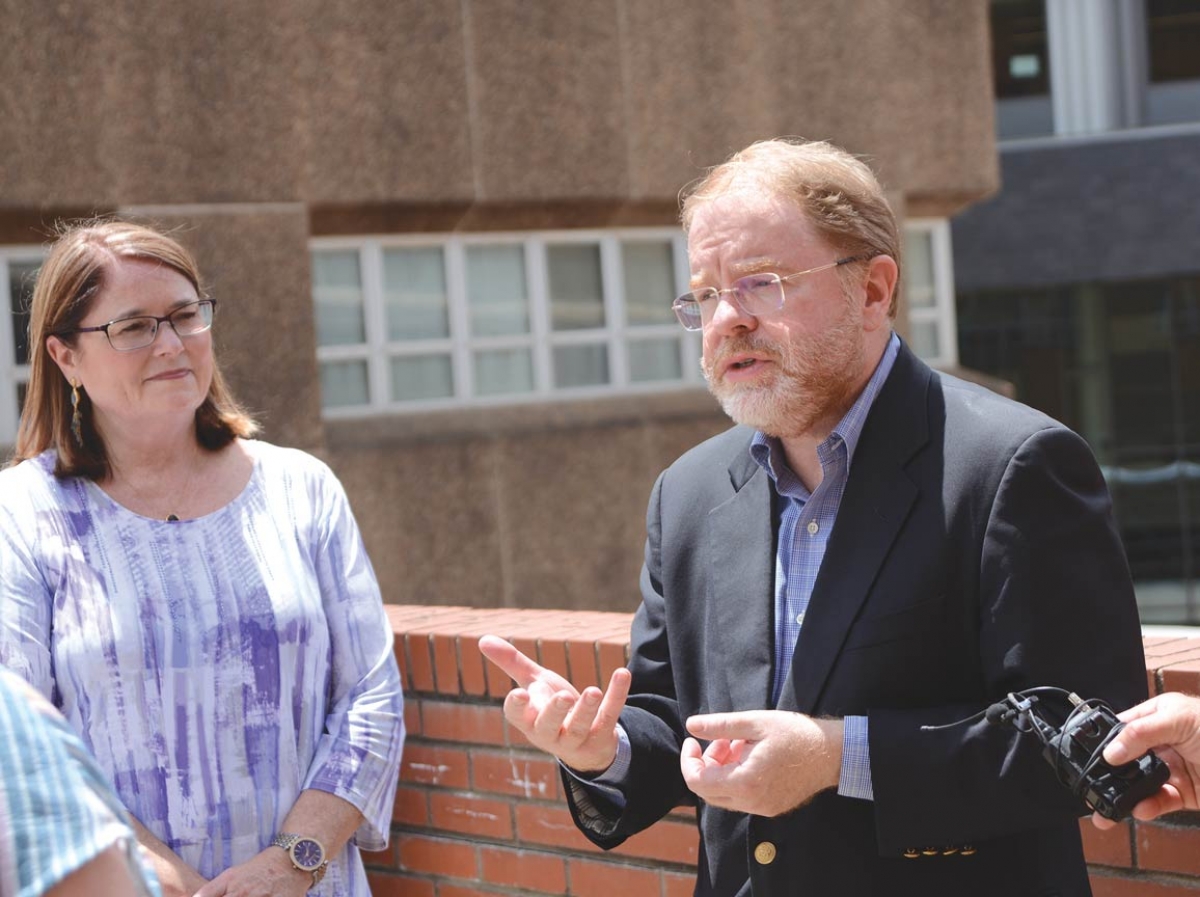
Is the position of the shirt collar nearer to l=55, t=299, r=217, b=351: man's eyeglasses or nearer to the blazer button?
the blazer button

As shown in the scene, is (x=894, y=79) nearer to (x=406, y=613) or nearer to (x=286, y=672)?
(x=406, y=613)

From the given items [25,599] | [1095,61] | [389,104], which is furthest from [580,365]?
[1095,61]

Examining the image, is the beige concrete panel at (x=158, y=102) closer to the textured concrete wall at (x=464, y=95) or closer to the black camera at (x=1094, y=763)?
the textured concrete wall at (x=464, y=95)

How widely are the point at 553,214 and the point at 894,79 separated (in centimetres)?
334

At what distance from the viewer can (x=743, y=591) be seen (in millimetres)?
2412

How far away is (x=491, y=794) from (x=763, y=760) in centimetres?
159

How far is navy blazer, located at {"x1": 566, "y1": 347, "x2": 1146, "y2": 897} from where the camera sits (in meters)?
2.10

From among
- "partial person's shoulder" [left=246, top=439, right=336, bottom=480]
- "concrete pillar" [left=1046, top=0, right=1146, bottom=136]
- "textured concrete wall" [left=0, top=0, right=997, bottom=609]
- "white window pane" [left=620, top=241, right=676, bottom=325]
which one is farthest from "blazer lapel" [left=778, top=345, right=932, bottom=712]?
"concrete pillar" [left=1046, top=0, right=1146, bottom=136]

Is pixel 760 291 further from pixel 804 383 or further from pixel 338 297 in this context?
pixel 338 297

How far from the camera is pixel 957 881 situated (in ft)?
7.31

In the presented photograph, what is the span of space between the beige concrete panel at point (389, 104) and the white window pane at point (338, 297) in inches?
27.2

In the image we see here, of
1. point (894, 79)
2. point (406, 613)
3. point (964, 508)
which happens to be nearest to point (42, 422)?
point (406, 613)

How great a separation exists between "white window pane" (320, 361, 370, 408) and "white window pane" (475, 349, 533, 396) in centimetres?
96

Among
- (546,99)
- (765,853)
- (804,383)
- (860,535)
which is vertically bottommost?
(765,853)
